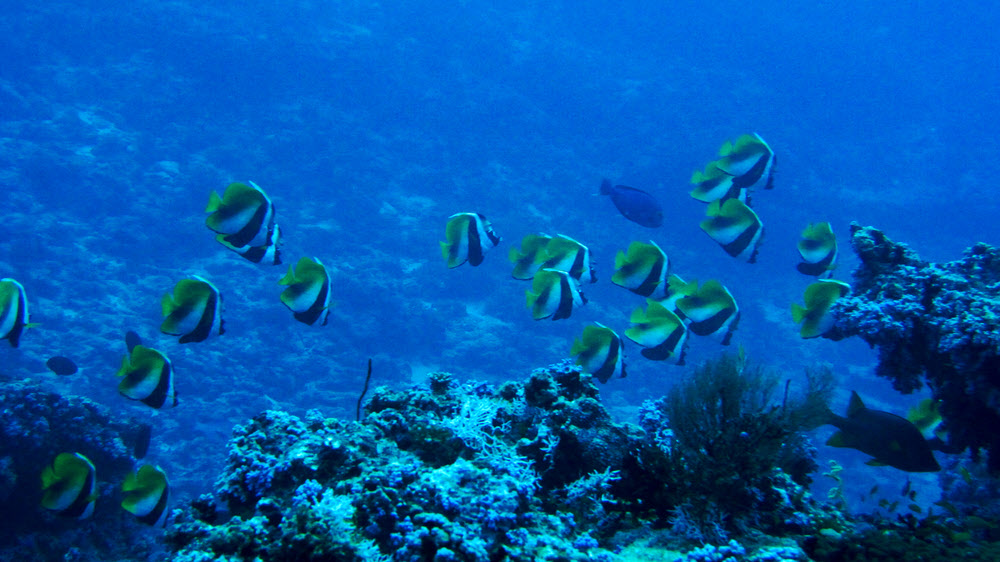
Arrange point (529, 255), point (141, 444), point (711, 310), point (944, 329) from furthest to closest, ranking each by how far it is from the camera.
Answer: point (141, 444) → point (529, 255) → point (711, 310) → point (944, 329)

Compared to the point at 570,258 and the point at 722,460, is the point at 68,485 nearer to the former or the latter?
the point at 570,258

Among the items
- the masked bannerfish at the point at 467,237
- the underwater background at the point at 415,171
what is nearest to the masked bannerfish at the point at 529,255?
the masked bannerfish at the point at 467,237

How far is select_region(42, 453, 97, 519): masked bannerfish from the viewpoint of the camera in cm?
433

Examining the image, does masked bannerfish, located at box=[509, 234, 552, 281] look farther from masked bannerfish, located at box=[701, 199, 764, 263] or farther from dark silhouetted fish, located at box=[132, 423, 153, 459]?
dark silhouetted fish, located at box=[132, 423, 153, 459]

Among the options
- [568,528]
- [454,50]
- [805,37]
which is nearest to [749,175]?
[568,528]

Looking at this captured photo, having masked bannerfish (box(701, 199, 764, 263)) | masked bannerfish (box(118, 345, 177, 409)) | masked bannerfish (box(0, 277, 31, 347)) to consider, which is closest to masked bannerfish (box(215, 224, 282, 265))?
masked bannerfish (box(118, 345, 177, 409))

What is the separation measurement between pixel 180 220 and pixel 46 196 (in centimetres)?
525

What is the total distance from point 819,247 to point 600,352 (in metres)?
2.79

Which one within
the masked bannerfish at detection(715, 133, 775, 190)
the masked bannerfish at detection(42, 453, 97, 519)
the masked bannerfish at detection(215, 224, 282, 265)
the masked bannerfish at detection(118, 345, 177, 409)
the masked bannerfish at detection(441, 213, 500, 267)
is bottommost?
the masked bannerfish at detection(42, 453, 97, 519)

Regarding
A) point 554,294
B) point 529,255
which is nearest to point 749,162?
point 529,255

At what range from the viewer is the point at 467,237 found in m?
5.45

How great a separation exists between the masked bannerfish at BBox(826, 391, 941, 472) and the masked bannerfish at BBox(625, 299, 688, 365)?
50.9 inches

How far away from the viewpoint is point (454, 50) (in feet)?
129

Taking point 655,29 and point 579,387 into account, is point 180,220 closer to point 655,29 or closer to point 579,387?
point 579,387
